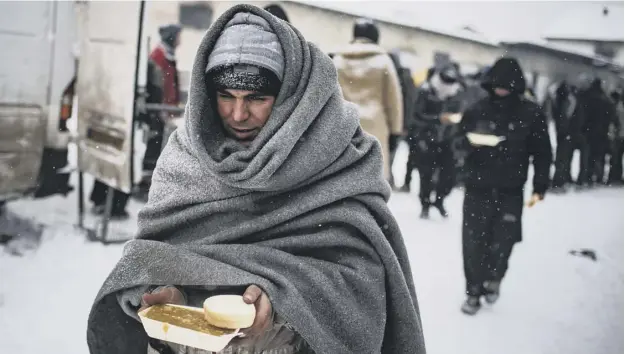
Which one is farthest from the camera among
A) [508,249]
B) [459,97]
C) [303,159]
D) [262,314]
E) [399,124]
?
[459,97]

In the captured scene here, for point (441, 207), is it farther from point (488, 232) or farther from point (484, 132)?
point (484, 132)

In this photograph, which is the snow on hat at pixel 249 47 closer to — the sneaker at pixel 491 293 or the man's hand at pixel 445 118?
the sneaker at pixel 491 293

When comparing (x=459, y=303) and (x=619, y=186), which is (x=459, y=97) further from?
(x=459, y=303)

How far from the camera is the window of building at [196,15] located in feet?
24.3

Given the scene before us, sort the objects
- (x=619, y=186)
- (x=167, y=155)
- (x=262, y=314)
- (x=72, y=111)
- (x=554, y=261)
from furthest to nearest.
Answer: (x=619, y=186) → (x=554, y=261) → (x=72, y=111) → (x=167, y=155) → (x=262, y=314)

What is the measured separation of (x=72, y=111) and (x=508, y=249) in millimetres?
3144

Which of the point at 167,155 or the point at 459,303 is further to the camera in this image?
the point at 459,303

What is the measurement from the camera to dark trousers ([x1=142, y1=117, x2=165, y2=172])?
4559 mm

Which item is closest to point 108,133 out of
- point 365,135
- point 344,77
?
point 344,77

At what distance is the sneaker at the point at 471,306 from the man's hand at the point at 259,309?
9.70 feet

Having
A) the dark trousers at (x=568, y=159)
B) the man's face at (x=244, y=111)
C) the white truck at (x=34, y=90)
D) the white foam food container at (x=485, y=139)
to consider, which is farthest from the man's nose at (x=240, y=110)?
the dark trousers at (x=568, y=159)

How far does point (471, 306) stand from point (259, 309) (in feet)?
9.93

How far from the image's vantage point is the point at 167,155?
139cm

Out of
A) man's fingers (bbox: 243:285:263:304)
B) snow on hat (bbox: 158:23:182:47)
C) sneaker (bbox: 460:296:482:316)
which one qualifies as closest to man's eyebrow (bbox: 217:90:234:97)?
man's fingers (bbox: 243:285:263:304)
